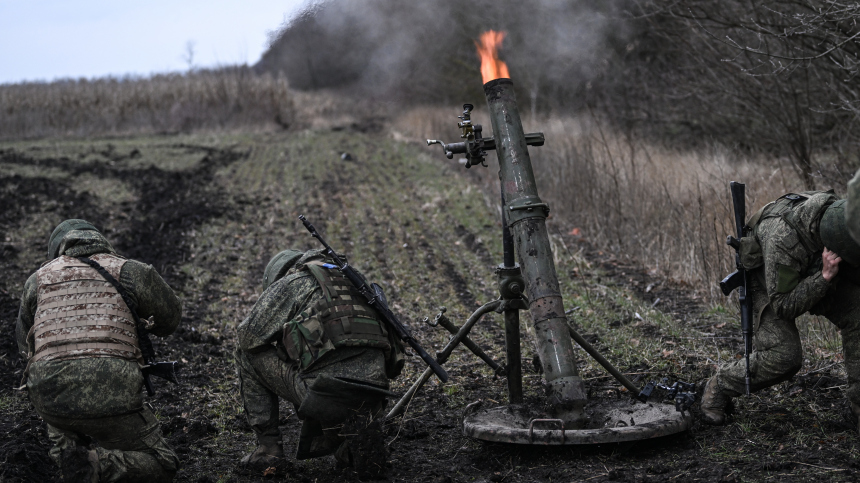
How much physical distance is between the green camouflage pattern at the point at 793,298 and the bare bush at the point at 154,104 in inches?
951

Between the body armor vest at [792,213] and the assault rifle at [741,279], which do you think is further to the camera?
the assault rifle at [741,279]

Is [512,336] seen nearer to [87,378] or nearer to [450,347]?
[450,347]

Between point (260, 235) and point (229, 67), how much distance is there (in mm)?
18650

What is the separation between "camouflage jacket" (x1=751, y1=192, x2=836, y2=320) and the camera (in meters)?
3.93

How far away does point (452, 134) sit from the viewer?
1852 centimetres

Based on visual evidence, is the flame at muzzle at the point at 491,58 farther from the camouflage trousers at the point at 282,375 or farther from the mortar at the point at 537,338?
the camouflage trousers at the point at 282,375

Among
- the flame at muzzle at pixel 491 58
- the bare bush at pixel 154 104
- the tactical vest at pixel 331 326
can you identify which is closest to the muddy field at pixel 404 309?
the tactical vest at pixel 331 326

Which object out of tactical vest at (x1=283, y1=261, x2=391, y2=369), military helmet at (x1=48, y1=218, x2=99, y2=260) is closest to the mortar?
tactical vest at (x1=283, y1=261, x2=391, y2=369)

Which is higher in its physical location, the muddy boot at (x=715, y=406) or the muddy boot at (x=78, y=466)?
the muddy boot at (x=78, y=466)

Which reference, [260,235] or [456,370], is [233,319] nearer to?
[456,370]

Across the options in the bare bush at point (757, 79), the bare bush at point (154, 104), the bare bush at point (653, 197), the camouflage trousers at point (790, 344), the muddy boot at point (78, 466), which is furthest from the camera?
the bare bush at point (154, 104)

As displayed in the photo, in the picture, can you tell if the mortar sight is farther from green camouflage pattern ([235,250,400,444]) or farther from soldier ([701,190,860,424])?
soldier ([701,190,860,424])

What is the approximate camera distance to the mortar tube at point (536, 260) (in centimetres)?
392

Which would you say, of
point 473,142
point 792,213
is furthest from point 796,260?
point 473,142
